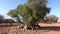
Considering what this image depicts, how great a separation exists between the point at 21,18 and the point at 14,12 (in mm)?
1827

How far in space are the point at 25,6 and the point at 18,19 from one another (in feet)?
11.8

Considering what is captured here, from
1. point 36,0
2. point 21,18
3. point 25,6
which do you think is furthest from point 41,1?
point 21,18

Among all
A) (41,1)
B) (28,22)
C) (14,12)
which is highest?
(41,1)

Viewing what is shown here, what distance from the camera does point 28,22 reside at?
1035 inches

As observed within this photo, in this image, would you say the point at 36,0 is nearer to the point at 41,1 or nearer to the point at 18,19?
the point at 41,1

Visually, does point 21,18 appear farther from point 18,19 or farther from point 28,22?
point 28,22

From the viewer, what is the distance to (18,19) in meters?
29.2

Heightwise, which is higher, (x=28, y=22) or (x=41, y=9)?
(x=41, y=9)

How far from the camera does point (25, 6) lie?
2700 cm

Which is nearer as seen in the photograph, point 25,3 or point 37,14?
point 37,14

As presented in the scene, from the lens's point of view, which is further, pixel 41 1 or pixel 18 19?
pixel 18 19

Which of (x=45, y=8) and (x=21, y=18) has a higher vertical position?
(x=45, y=8)

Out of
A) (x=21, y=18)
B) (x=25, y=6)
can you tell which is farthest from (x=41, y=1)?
(x=21, y=18)

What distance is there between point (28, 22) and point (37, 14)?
216cm
